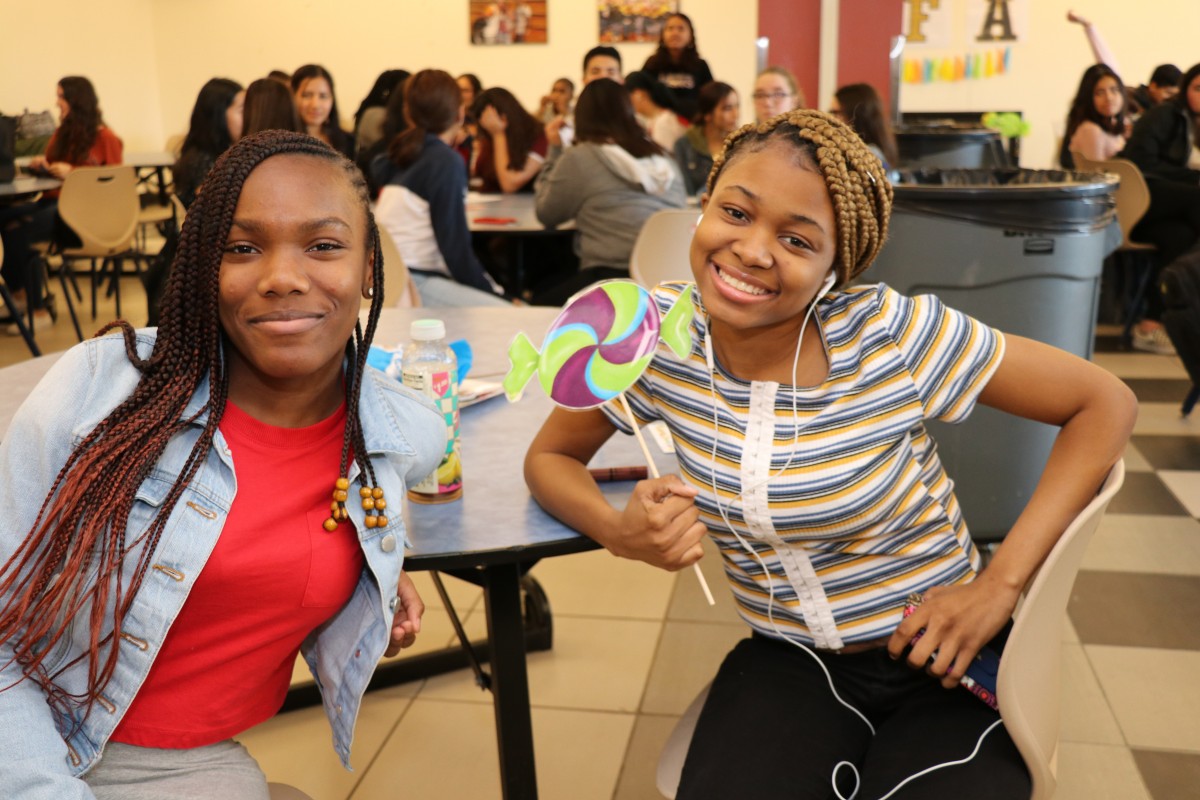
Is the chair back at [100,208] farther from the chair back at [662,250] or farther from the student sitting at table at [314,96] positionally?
the chair back at [662,250]

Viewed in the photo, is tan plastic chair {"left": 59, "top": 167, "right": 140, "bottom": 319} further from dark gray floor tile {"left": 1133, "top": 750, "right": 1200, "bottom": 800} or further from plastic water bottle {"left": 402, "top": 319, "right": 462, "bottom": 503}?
dark gray floor tile {"left": 1133, "top": 750, "right": 1200, "bottom": 800}

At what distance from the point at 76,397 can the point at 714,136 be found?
15.4ft

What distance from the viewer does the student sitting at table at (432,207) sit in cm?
371

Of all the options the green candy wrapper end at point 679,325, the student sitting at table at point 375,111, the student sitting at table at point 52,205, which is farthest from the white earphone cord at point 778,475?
the student sitting at table at point 52,205

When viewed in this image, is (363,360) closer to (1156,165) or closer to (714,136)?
(714,136)

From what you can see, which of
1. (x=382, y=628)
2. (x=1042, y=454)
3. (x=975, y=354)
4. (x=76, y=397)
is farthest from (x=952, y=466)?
(x=76, y=397)

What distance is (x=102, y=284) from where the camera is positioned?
291 inches

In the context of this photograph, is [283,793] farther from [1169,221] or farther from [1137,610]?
[1169,221]

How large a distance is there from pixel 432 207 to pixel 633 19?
673 cm

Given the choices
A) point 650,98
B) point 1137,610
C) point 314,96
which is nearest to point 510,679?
point 1137,610

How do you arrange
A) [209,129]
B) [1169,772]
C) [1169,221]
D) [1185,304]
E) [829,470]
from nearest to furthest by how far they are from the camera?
[829,470] < [1169,772] < [1185,304] < [209,129] < [1169,221]

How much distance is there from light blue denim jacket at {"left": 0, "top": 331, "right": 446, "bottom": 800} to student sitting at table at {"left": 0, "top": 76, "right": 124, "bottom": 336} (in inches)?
195

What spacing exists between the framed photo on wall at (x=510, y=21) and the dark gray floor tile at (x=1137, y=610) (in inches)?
324

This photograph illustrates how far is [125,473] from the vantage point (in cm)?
110
